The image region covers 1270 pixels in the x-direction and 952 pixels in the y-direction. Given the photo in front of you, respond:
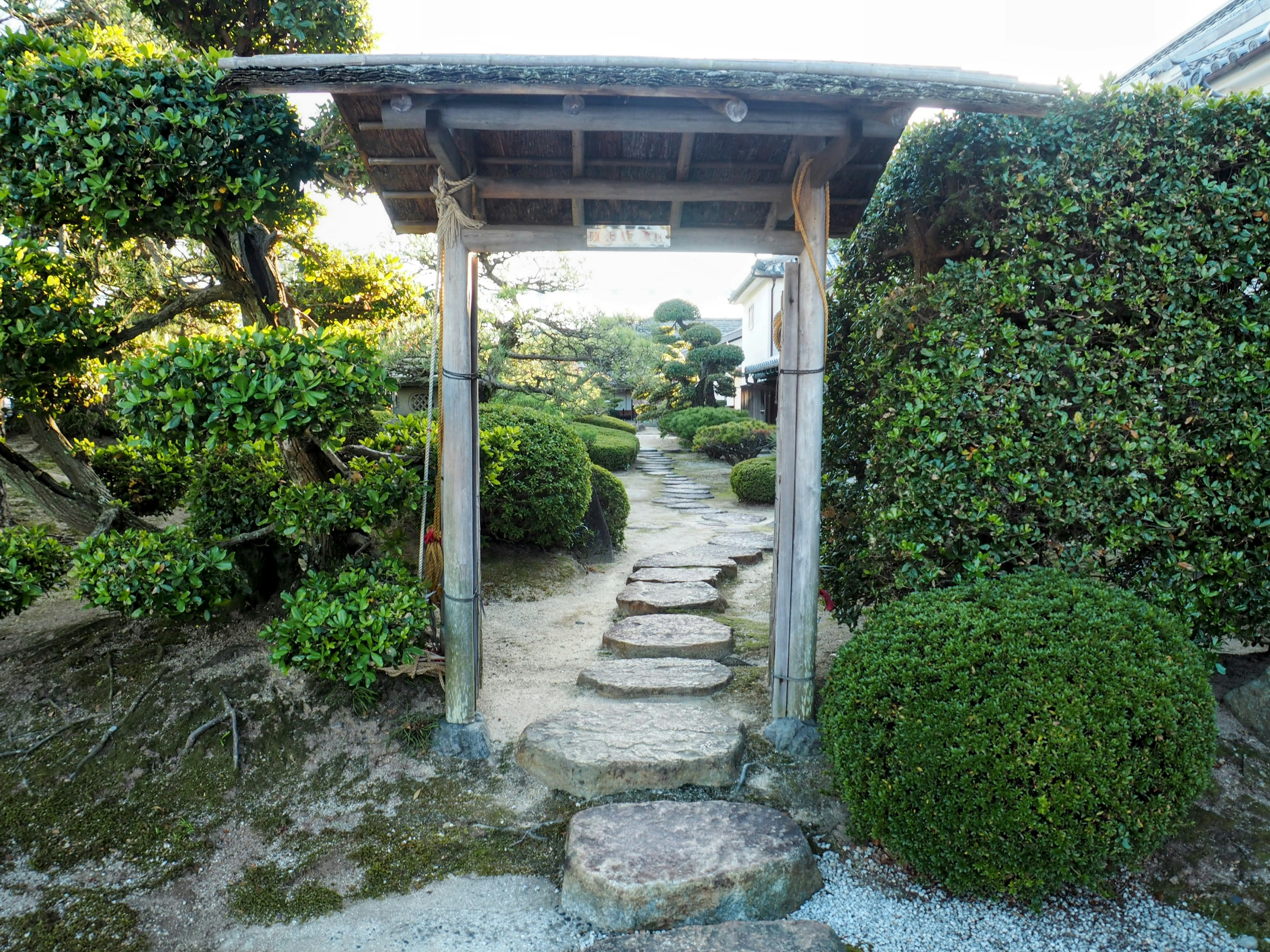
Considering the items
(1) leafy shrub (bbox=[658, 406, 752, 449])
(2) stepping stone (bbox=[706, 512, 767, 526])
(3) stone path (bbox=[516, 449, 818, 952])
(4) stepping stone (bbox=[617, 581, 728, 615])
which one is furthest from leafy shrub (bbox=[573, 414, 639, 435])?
(3) stone path (bbox=[516, 449, 818, 952])

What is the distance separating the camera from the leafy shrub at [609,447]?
15.6m

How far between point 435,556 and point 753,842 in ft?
7.33

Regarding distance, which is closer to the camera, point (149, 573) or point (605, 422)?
point (149, 573)

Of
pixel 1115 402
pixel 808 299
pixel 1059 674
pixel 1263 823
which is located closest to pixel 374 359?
pixel 808 299

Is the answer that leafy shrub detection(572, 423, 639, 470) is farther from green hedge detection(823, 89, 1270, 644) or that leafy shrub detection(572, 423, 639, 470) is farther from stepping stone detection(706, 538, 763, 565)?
green hedge detection(823, 89, 1270, 644)

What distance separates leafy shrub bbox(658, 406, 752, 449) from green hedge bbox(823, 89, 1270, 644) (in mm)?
17823

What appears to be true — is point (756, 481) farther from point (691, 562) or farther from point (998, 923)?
point (998, 923)

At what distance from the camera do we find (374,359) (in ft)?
12.1

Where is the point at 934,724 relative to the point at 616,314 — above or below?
below

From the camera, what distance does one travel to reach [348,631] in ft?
11.9

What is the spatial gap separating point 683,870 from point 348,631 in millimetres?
1930

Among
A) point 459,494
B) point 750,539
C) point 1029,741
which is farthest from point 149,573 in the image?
point 750,539

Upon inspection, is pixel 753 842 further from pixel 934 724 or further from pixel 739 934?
pixel 934 724

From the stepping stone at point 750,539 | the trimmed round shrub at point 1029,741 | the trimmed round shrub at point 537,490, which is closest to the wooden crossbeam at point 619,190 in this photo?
the trimmed round shrub at point 1029,741
